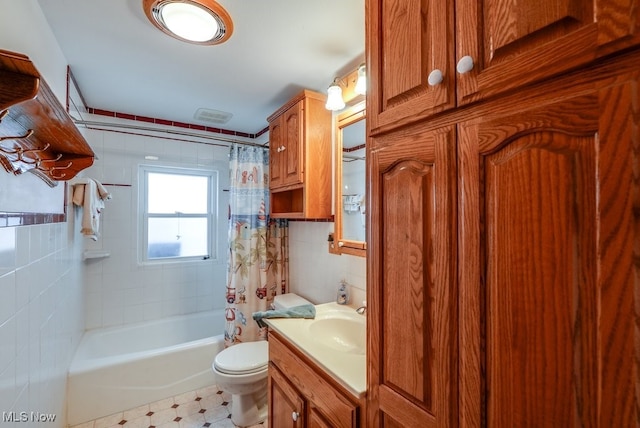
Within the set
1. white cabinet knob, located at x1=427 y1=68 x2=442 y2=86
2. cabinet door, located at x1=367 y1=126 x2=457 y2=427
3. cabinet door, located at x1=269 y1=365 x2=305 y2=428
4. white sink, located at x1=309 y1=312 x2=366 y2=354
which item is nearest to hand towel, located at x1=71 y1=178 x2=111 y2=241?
cabinet door, located at x1=269 y1=365 x2=305 y2=428

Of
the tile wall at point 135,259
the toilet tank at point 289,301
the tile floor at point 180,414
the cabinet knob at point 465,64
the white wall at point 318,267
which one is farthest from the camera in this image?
the tile wall at point 135,259

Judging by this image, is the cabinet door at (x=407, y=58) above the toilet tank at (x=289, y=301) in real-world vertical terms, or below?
above

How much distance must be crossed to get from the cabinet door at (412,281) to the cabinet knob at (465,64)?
128 millimetres

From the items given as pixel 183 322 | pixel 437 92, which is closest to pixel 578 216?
pixel 437 92

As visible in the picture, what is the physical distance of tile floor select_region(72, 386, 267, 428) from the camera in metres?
1.88

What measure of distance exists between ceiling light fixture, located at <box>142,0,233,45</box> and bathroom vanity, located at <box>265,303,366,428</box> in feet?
4.78

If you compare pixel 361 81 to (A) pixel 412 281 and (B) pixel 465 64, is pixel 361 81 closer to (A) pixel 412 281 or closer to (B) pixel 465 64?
(B) pixel 465 64

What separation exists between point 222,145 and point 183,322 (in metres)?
1.85

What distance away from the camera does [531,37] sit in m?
0.53

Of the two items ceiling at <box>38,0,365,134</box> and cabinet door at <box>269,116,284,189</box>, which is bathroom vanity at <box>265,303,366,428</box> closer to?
cabinet door at <box>269,116,284,189</box>

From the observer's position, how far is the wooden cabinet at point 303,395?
3.22 ft

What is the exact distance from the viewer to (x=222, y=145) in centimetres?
295

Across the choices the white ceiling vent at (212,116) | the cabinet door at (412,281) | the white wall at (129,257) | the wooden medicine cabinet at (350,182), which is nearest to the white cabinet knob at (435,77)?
the cabinet door at (412,281)

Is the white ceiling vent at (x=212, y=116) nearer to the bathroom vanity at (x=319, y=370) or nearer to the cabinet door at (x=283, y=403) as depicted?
the bathroom vanity at (x=319, y=370)
